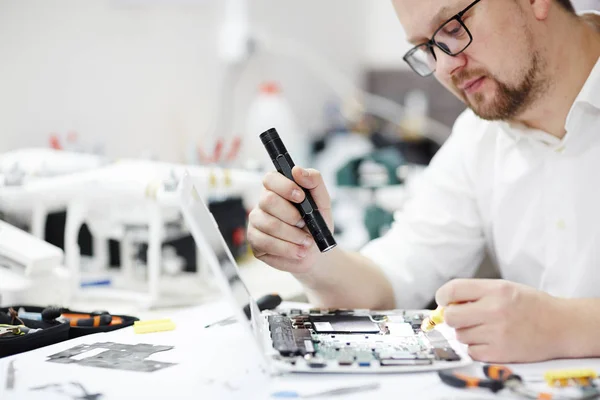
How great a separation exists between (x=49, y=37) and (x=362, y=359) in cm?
95

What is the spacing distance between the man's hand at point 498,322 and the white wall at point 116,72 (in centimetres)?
84

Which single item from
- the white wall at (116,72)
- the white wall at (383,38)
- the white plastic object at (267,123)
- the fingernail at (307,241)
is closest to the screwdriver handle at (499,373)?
the fingernail at (307,241)

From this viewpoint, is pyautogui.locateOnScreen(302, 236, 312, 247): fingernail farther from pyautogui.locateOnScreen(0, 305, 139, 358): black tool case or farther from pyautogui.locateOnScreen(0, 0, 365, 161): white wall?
pyautogui.locateOnScreen(0, 0, 365, 161): white wall

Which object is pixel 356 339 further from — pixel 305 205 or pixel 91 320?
pixel 91 320

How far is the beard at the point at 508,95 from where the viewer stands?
93cm

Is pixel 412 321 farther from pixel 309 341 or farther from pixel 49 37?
pixel 49 37

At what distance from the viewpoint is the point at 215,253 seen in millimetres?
625

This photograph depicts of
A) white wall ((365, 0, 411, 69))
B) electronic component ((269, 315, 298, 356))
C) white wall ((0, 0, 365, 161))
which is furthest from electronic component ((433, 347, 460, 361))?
white wall ((365, 0, 411, 69))

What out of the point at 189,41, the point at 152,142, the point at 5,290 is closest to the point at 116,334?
the point at 5,290

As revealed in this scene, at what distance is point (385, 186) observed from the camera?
1594mm

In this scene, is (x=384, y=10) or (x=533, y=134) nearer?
(x=533, y=134)

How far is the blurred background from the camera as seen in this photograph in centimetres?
102

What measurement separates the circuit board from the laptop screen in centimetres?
3

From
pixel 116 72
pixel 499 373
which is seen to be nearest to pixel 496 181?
pixel 499 373
